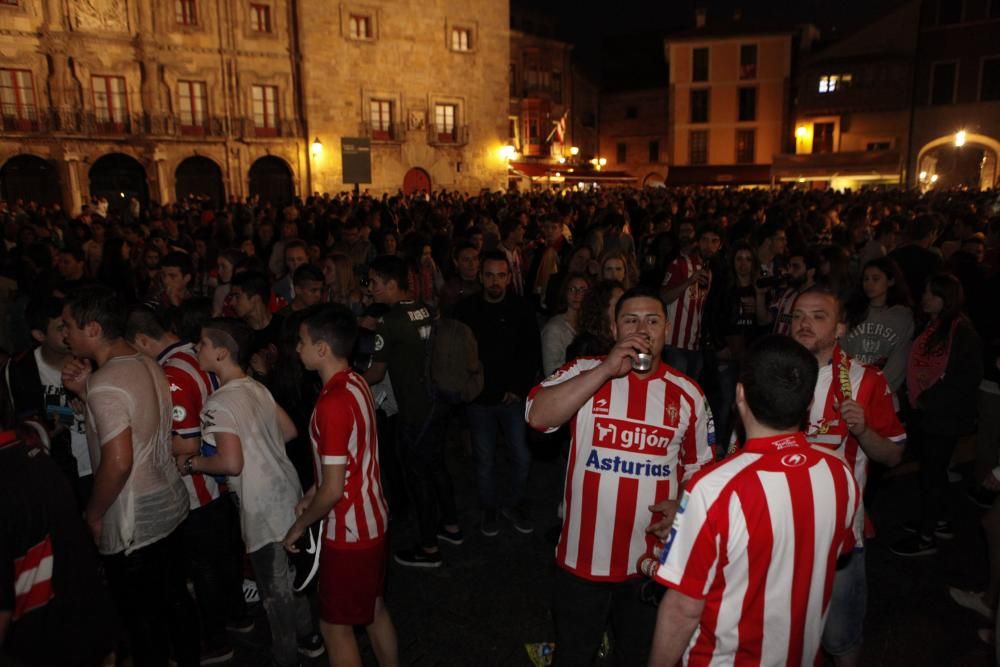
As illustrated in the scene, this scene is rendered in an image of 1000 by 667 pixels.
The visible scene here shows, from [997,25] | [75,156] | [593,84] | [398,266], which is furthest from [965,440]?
[593,84]

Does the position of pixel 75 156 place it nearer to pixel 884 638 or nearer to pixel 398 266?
pixel 398 266

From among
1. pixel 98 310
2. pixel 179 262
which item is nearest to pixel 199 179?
pixel 179 262

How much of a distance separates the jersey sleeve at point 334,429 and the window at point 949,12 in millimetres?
38060

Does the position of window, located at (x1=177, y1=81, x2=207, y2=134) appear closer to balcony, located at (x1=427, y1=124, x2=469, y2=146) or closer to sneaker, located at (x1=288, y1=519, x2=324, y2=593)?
balcony, located at (x1=427, y1=124, x2=469, y2=146)

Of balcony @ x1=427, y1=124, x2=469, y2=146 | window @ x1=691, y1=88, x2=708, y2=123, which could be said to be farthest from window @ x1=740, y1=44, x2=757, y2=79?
balcony @ x1=427, y1=124, x2=469, y2=146

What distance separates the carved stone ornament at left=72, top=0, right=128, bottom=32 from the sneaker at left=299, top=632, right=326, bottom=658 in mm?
25655

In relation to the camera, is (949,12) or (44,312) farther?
(949,12)

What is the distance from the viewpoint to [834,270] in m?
5.80

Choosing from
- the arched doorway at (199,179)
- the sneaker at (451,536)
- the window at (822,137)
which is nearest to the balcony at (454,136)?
the arched doorway at (199,179)

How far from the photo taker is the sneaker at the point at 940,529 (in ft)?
Result: 15.4

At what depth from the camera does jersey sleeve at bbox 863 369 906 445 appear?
9.61 ft

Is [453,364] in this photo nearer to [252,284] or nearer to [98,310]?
[252,284]

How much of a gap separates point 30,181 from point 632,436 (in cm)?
2668

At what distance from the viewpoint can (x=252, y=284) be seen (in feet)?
14.4
